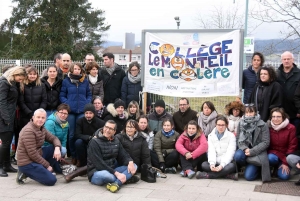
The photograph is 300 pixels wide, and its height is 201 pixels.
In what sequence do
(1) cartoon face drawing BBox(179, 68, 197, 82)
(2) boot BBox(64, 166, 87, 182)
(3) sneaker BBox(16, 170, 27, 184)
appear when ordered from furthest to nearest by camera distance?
1. (1) cartoon face drawing BBox(179, 68, 197, 82)
2. (2) boot BBox(64, 166, 87, 182)
3. (3) sneaker BBox(16, 170, 27, 184)

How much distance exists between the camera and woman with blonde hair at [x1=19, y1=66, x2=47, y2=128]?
767 centimetres

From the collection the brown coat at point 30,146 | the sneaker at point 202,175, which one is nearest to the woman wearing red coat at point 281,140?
the sneaker at point 202,175

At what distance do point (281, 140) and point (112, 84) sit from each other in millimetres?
3772

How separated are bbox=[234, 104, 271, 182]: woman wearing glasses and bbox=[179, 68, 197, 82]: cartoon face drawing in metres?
1.91

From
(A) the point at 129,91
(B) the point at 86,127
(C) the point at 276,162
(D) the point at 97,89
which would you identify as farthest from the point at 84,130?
(C) the point at 276,162

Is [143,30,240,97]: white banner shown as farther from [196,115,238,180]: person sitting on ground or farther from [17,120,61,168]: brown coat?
[17,120,61,168]: brown coat

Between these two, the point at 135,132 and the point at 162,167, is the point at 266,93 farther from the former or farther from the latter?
the point at 135,132

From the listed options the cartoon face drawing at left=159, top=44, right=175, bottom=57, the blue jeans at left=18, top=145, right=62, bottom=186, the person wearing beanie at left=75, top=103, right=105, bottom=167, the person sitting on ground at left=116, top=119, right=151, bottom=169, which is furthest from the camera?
the cartoon face drawing at left=159, top=44, right=175, bottom=57

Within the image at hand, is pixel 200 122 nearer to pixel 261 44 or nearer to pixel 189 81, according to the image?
pixel 189 81

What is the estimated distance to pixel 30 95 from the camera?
7727 millimetres

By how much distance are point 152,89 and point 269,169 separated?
127 inches

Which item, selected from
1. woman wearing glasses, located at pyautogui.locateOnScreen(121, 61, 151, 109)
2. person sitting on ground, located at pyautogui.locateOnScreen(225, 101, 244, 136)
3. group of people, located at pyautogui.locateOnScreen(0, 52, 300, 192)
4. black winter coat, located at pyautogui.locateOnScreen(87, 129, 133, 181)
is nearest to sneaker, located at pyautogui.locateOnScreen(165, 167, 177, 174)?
group of people, located at pyautogui.locateOnScreen(0, 52, 300, 192)

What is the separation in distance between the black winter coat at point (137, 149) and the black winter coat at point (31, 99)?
5.57 feet

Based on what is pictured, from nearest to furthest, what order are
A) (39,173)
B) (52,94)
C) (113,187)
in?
(113,187), (39,173), (52,94)
